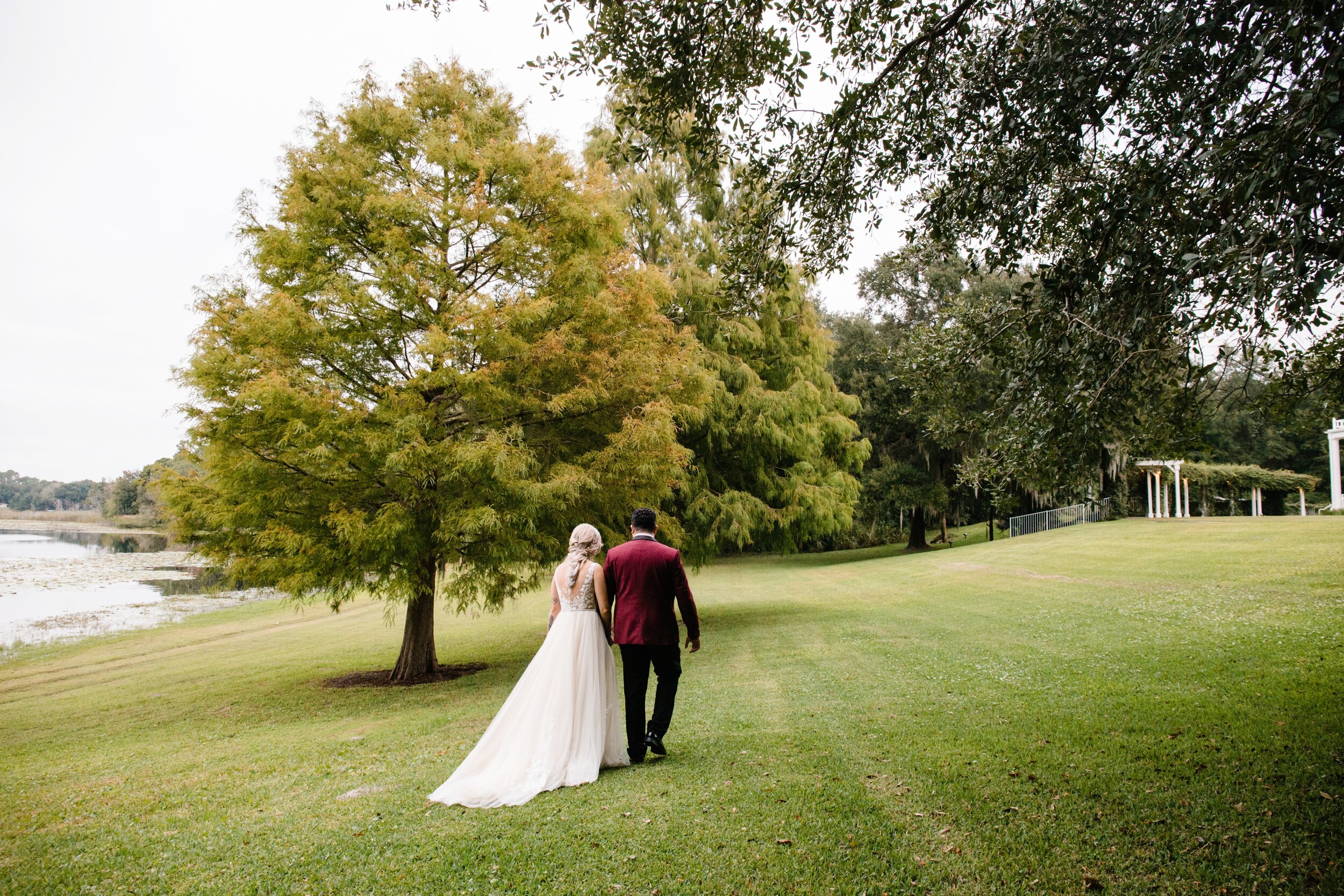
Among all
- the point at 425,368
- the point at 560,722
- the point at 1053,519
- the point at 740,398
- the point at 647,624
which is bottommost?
the point at 560,722

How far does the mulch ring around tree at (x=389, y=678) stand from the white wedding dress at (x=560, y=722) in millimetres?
7443

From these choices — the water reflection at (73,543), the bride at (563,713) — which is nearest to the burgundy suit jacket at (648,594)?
the bride at (563,713)

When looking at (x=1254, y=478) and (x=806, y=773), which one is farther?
(x=1254, y=478)

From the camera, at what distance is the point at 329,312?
11477 mm

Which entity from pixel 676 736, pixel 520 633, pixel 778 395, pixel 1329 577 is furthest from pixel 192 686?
pixel 1329 577

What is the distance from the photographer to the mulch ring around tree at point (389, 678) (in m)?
12.7

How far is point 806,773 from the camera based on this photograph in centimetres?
554

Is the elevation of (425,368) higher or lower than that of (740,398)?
lower

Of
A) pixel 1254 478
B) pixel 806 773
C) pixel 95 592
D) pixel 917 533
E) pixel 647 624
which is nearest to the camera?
pixel 806 773

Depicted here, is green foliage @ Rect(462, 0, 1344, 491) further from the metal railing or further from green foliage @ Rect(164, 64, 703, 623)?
the metal railing

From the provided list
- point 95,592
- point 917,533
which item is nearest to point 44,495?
point 95,592

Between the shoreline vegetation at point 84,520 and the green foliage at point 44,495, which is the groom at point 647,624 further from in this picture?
the green foliage at point 44,495

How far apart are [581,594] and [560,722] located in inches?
39.0

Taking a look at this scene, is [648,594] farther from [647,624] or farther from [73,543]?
[73,543]
